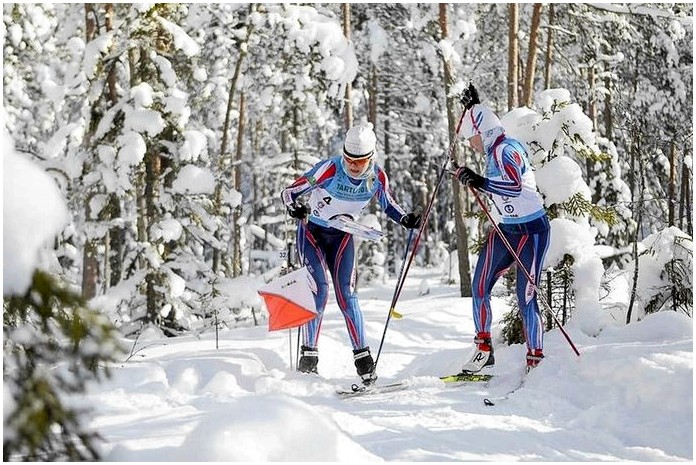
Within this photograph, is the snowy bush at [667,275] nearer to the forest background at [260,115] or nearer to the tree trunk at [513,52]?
the forest background at [260,115]

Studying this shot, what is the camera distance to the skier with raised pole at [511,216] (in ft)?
20.0

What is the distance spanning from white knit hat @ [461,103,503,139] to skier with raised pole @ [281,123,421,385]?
91cm

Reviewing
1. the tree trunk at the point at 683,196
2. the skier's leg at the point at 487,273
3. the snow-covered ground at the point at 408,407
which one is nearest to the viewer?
the snow-covered ground at the point at 408,407

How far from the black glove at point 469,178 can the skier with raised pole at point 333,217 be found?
0.84m

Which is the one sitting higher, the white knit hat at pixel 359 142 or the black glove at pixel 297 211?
the white knit hat at pixel 359 142

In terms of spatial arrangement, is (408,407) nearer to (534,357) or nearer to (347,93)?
(534,357)

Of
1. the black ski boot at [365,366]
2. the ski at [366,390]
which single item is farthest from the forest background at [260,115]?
the ski at [366,390]

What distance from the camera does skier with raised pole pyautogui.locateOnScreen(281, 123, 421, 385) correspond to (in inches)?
260

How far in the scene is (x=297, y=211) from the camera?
6562 millimetres

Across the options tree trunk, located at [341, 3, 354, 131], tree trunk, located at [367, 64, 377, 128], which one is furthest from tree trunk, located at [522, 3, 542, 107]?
tree trunk, located at [367, 64, 377, 128]

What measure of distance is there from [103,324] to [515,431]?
124 inches

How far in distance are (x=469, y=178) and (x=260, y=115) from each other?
20.0m

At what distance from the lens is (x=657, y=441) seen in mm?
4543

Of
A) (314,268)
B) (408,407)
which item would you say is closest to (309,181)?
(314,268)
